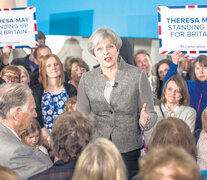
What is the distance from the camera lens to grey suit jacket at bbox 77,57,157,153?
3199mm

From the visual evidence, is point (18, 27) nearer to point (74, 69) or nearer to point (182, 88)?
point (74, 69)

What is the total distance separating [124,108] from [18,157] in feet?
3.26

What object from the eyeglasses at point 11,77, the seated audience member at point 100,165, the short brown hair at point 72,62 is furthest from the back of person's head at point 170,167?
the short brown hair at point 72,62

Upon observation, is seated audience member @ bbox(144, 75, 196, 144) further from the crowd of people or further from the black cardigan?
the black cardigan

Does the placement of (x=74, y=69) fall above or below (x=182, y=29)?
below

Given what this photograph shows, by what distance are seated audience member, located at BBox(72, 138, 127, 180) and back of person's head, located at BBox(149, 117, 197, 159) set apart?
980 mm

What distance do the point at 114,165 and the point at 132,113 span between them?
1345 mm

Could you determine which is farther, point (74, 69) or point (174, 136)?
point (74, 69)

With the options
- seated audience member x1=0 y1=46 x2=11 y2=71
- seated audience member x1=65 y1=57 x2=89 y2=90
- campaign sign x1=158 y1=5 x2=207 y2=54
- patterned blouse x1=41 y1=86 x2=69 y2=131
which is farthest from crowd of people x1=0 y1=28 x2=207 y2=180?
seated audience member x1=65 y1=57 x2=89 y2=90

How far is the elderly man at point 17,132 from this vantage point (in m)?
2.50

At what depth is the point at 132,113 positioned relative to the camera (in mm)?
3221

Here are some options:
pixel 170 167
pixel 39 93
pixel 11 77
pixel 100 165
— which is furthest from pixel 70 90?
pixel 170 167

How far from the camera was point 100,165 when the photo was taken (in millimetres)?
1878

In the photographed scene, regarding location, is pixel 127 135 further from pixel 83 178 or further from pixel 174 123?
pixel 83 178
